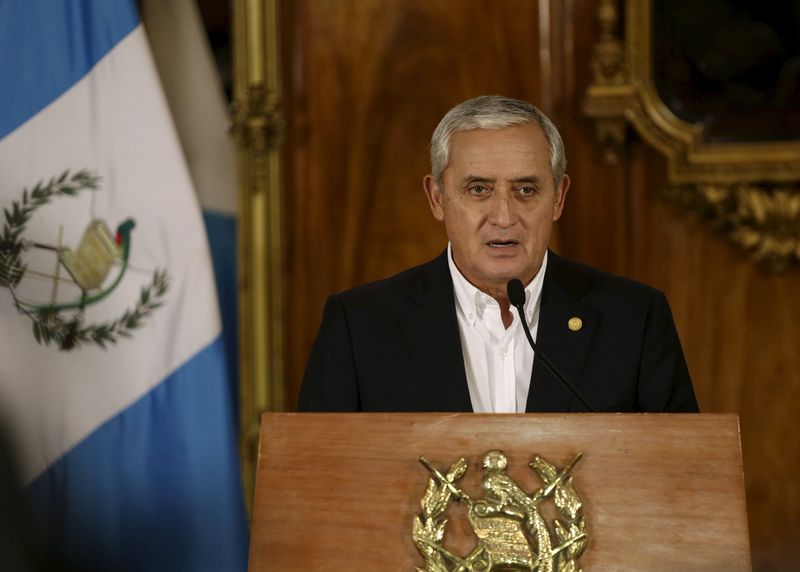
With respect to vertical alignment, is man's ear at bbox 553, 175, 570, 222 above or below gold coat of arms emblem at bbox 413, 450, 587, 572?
above

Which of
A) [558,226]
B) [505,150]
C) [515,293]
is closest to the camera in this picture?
[515,293]

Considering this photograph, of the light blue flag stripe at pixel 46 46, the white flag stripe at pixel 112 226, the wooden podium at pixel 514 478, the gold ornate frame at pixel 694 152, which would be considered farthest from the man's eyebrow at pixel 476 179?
the gold ornate frame at pixel 694 152

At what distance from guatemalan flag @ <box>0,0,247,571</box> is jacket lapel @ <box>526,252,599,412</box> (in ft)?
4.21

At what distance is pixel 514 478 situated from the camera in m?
1.67

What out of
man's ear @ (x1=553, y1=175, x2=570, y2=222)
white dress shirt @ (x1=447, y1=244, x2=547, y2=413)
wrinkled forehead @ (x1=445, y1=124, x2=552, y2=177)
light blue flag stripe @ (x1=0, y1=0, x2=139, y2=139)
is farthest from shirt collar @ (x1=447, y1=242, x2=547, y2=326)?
light blue flag stripe @ (x1=0, y1=0, x2=139, y2=139)

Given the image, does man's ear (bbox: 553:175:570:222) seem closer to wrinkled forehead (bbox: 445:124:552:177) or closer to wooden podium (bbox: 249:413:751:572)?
wrinkled forehead (bbox: 445:124:552:177)

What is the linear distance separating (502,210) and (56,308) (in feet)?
4.63

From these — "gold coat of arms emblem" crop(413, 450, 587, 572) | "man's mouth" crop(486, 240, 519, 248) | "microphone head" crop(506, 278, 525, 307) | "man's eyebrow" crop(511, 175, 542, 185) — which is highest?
"man's eyebrow" crop(511, 175, 542, 185)

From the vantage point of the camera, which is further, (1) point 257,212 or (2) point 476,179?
Answer: (1) point 257,212

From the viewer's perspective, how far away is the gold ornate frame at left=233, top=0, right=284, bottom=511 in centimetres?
408

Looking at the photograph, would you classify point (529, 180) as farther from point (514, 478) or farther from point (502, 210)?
point (514, 478)

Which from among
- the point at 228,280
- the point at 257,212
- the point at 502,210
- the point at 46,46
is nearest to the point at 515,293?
the point at 502,210

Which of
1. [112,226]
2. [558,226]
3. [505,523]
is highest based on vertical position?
[558,226]

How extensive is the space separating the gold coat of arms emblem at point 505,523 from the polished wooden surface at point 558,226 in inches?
96.3
